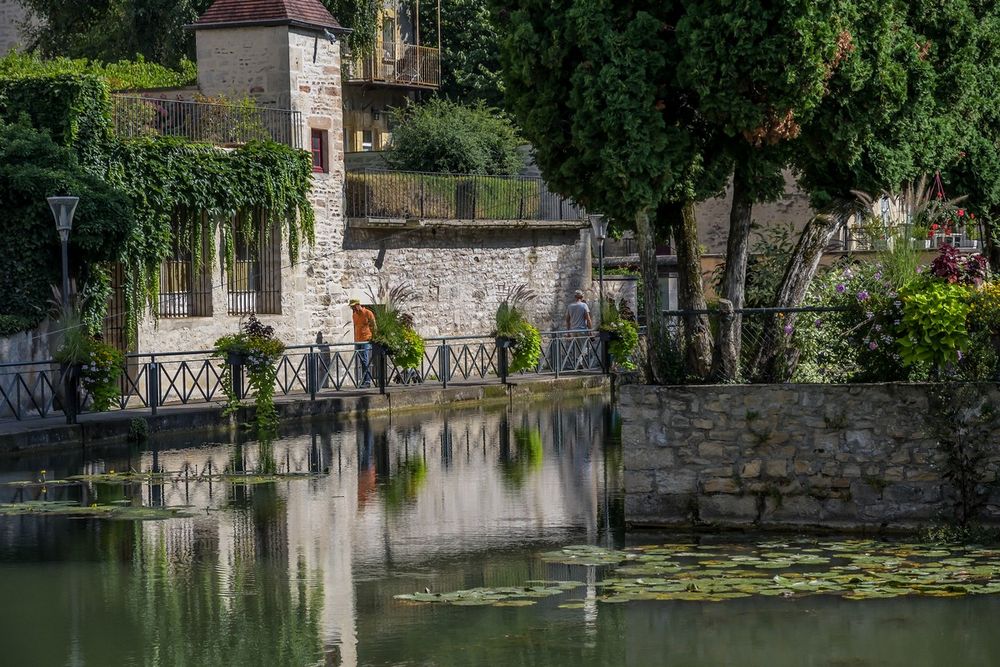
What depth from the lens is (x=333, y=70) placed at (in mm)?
32219

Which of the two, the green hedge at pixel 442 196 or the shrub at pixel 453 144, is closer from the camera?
the green hedge at pixel 442 196

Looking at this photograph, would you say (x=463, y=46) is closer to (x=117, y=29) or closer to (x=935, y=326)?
(x=117, y=29)

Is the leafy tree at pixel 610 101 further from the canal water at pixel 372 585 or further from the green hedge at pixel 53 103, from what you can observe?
the green hedge at pixel 53 103

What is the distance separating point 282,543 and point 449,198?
22989mm

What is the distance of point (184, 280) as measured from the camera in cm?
2817

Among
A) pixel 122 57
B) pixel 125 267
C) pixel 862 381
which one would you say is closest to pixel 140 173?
pixel 125 267

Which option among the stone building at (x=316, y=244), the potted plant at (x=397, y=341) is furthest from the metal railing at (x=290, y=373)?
the stone building at (x=316, y=244)

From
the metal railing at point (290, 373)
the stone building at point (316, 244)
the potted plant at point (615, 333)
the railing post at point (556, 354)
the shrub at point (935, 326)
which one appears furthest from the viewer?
the railing post at point (556, 354)

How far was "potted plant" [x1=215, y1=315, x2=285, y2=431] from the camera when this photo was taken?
76.3 feet

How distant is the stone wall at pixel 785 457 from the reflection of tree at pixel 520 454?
120 inches

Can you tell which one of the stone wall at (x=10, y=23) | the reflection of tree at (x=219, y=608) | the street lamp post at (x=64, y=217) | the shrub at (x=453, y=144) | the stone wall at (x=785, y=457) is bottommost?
the reflection of tree at (x=219, y=608)

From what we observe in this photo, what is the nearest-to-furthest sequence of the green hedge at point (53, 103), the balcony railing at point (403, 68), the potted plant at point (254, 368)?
1. the potted plant at point (254, 368)
2. the green hedge at point (53, 103)
3. the balcony railing at point (403, 68)

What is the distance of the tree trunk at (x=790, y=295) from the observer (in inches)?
523

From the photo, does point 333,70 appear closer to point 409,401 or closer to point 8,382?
point 409,401
